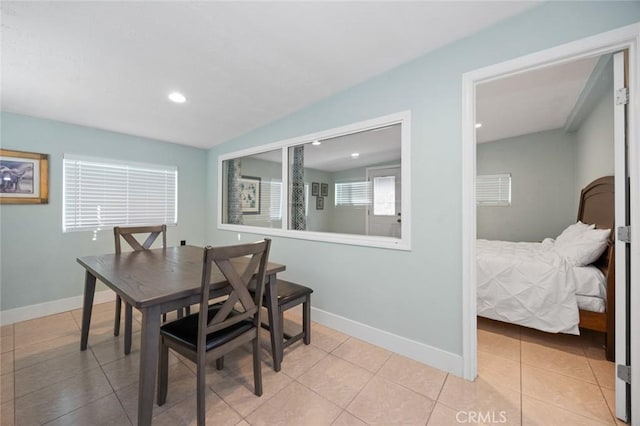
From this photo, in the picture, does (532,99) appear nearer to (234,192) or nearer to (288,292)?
(288,292)

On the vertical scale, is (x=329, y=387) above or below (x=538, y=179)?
below

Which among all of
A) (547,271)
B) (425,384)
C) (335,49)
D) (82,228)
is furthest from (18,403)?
(547,271)

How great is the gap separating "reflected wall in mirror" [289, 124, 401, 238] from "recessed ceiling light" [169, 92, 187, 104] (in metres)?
1.22

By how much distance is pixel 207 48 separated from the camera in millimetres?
1815

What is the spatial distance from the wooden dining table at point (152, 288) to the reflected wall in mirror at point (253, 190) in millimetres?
1175

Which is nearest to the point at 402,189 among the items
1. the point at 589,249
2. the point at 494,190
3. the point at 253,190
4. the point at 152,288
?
the point at 589,249

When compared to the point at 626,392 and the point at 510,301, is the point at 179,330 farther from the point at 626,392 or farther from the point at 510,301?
the point at 510,301

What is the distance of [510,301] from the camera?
236 centimetres

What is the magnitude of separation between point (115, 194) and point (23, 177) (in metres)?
0.84

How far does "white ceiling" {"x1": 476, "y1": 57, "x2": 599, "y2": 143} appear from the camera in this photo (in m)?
2.32

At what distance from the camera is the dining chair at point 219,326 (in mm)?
1361

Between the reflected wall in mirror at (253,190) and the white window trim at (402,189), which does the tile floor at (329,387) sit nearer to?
the white window trim at (402,189)

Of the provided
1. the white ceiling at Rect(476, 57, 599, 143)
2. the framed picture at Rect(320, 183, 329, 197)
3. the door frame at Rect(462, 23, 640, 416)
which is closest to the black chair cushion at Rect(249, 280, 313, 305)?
the framed picture at Rect(320, 183, 329, 197)

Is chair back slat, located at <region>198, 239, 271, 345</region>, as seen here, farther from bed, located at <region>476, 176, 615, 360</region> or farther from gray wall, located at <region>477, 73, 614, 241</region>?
gray wall, located at <region>477, 73, 614, 241</region>
